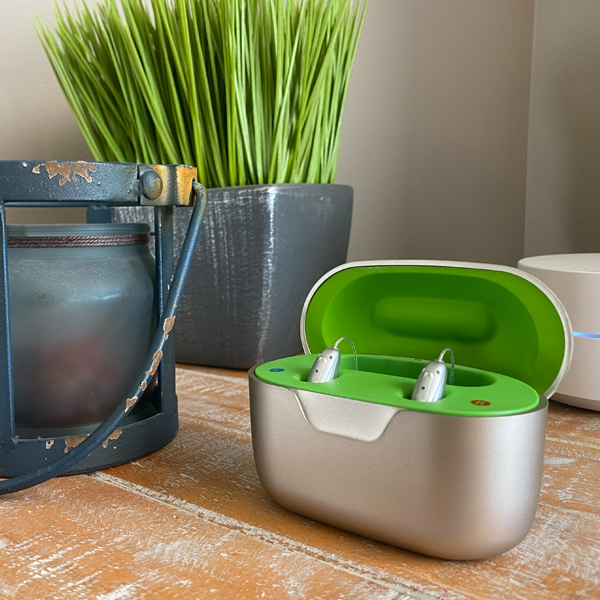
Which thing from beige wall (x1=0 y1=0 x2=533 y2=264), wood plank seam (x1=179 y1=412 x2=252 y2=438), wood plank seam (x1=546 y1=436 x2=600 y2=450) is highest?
beige wall (x1=0 y1=0 x2=533 y2=264)

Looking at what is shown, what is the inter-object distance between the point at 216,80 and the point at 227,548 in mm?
649

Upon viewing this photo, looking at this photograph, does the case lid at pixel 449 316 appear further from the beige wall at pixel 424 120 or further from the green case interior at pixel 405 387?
the beige wall at pixel 424 120

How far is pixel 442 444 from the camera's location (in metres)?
0.38

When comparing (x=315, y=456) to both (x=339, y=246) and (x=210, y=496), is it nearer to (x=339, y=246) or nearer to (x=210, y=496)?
(x=210, y=496)

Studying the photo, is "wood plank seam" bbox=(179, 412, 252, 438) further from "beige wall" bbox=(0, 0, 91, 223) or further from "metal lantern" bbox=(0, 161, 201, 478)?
"beige wall" bbox=(0, 0, 91, 223)

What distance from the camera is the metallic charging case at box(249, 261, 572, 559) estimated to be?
377 millimetres

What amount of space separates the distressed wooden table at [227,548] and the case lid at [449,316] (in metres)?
0.12

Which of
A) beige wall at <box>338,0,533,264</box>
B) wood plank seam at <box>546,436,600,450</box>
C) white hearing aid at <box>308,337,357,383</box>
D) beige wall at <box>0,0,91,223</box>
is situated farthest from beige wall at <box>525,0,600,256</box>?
beige wall at <box>0,0,91,223</box>

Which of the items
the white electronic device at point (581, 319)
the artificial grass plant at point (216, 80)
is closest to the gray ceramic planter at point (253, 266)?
the artificial grass plant at point (216, 80)

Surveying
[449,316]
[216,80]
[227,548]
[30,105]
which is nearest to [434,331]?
[449,316]

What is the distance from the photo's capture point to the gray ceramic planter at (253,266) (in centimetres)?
88

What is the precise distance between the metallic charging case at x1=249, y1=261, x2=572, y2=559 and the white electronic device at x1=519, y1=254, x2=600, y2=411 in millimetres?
176

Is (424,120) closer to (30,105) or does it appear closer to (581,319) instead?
(581,319)

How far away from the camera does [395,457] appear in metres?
0.40
